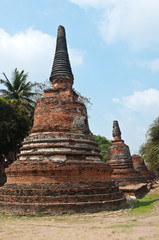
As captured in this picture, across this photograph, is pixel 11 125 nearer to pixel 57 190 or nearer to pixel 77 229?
pixel 57 190

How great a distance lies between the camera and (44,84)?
2578 cm

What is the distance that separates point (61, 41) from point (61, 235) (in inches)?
468

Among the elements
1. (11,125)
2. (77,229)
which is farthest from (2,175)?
(77,229)

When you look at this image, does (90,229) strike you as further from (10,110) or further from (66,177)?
(10,110)

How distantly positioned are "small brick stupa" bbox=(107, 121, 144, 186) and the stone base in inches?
396

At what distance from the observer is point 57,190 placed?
8.68 meters

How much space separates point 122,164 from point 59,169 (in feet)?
40.6

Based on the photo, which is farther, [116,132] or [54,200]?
[116,132]

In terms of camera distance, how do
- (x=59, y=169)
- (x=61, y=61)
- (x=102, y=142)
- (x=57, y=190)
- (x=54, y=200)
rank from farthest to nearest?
(x=102, y=142)
(x=61, y=61)
(x=59, y=169)
(x=57, y=190)
(x=54, y=200)

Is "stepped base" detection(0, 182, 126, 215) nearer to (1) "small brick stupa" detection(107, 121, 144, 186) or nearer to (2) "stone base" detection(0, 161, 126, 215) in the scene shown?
(2) "stone base" detection(0, 161, 126, 215)

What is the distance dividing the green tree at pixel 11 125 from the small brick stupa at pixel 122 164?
8.39 m

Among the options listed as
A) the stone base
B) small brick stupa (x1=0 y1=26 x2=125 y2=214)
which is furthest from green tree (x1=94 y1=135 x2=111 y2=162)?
the stone base

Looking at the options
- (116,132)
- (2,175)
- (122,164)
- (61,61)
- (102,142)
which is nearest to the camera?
(61,61)

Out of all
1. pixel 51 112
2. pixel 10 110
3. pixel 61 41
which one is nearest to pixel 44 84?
pixel 10 110
